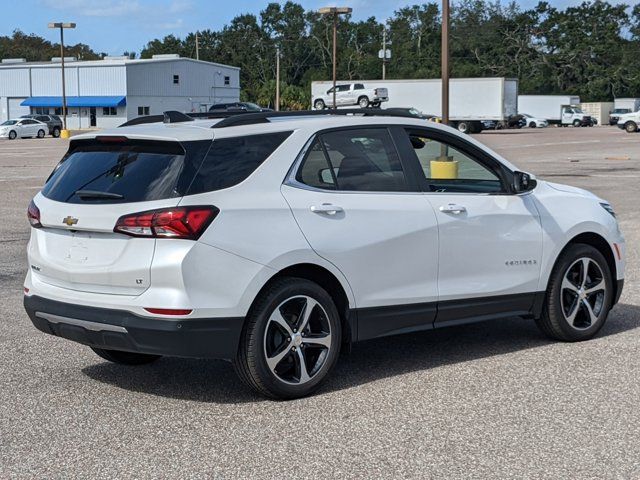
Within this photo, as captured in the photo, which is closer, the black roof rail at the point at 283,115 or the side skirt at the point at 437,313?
the black roof rail at the point at 283,115

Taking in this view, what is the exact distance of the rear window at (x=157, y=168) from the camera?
5.52 meters

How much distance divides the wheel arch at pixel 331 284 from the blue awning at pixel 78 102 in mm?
79152

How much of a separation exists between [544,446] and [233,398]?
1914 mm

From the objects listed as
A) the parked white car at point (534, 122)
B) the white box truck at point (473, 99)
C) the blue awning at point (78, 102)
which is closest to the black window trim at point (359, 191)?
the white box truck at point (473, 99)

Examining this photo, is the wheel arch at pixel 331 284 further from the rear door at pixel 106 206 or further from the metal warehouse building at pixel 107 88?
the metal warehouse building at pixel 107 88

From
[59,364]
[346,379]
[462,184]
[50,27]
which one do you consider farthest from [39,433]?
[50,27]

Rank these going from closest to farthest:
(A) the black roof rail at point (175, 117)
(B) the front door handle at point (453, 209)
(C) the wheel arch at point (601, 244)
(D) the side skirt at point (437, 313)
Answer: (D) the side skirt at point (437, 313) < (A) the black roof rail at point (175, 117) < (B) the front door handle at point (453, 209) < (C) the wheel arch at point (601, 244)

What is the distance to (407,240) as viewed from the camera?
20.6 ft

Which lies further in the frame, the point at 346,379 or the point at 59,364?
the point at 59,364

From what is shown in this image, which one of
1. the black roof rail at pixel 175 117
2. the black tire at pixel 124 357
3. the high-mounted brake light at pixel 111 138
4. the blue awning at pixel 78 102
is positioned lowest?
the black tire at pixel 124 357

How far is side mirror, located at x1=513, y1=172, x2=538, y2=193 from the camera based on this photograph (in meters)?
6.88

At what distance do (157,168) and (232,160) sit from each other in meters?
0.43

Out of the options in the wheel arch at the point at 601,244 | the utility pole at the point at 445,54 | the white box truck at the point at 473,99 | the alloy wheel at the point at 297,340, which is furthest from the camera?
the white box truck at the point at 473,99

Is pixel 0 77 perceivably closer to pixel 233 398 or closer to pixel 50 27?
pixel 50 27
